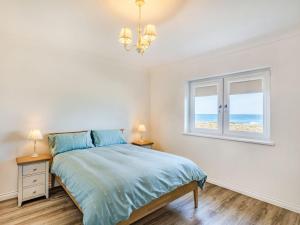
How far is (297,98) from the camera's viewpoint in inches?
89.4

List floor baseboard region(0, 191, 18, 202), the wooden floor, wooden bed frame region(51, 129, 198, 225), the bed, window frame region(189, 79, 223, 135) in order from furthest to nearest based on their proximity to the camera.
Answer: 1. window frame region(189, 79, 223, 135)
2. floor baseboard region(0, 191, 18, 202)
3. the wooden floor
4. wooden bed frame region(51, 129, 198, 225)
5. the bed

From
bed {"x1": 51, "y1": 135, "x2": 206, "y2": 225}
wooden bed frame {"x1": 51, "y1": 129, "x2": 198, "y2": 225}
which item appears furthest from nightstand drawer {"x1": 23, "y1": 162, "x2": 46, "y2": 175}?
wooden bed frame {"x1": 51, "y1": 129, "x2": 198, "y2": 225}

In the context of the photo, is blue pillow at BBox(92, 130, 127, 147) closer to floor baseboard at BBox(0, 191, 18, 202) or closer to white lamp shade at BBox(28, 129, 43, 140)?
white lamp shade at BBox(28, 129, 43, 140)

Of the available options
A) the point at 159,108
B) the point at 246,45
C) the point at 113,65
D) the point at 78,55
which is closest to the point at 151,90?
the point at 159,108

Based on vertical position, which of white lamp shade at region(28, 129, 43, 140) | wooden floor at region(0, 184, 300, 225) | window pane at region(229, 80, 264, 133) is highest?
window pane at region(229, 80, 264, 133)

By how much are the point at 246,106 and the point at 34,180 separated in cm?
340

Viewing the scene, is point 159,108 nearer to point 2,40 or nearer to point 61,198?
point 61,198

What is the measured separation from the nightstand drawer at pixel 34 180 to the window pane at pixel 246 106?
3.07 m

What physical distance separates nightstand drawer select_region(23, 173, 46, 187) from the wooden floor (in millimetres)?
264

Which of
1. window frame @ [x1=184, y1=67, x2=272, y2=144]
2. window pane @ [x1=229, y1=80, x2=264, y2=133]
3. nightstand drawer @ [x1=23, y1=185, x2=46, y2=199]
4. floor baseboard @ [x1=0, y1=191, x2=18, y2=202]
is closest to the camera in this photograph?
nightstand drawer @ [x1=23, y1=185, x2=46, y2=199]

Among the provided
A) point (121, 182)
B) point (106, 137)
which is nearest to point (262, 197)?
point (121, 182)

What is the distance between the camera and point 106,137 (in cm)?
329

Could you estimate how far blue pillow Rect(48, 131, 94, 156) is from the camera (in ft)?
8.89

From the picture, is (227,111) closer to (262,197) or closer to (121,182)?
(262,197)
